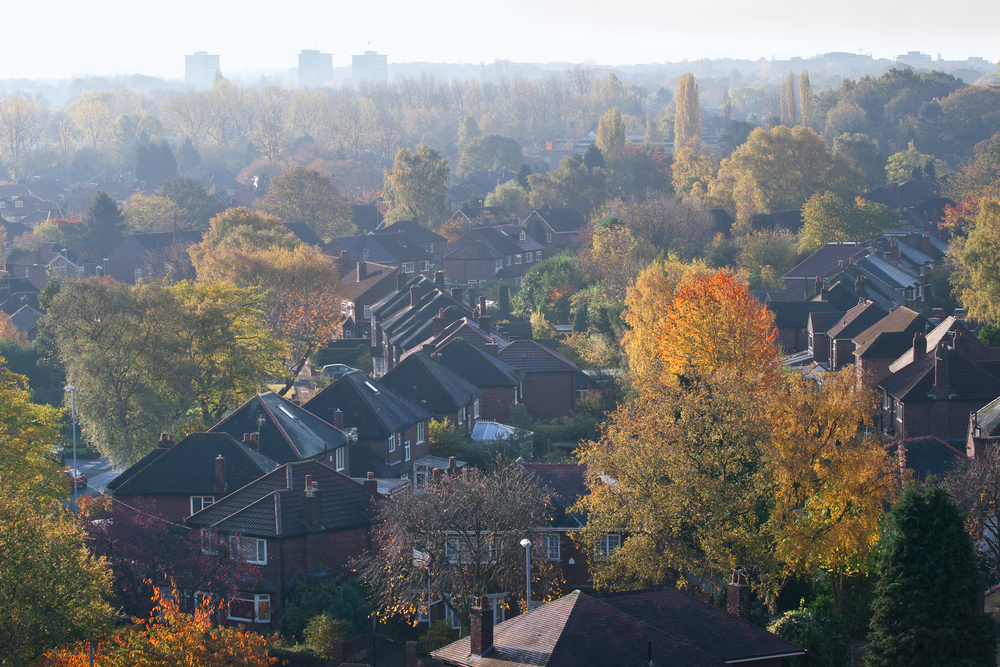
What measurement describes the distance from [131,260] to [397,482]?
57511 mm

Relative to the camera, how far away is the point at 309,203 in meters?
98.6

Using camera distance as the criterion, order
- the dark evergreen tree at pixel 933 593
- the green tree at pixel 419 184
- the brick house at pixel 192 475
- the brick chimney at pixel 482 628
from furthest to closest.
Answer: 1. the green tree at pixel 419 184
2. the brick house at pixel 192 475
3. the dark evergreen tree at pixel 933 593
4. the brick chimney at pixel 482 628

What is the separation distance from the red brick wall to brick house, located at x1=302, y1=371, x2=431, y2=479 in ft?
28.3

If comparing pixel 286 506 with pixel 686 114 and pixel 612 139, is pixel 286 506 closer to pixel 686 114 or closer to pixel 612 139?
pixel 612 139

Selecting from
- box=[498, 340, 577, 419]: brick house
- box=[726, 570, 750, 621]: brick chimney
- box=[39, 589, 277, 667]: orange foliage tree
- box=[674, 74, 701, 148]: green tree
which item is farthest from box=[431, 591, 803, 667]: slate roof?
box=[674, 74, 701, 148]: green tree

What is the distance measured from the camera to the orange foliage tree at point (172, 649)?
68.7ft

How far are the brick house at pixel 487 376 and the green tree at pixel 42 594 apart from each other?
26.9m

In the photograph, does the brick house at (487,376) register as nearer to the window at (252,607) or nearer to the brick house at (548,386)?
the brick house at (548,386)

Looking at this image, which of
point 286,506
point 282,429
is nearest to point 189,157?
point 282,429

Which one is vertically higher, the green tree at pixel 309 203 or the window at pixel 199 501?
the green tree at pixel 309 203

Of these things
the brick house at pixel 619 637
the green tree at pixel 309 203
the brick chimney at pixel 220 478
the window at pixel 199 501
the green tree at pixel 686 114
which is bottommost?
the window at pixel 199 501

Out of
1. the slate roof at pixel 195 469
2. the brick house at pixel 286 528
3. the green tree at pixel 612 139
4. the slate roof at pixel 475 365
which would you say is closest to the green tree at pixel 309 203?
the green tree at pixel 612 139

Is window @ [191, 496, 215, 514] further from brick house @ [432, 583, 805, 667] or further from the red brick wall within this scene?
the red brick wall

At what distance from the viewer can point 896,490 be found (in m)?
29.3
